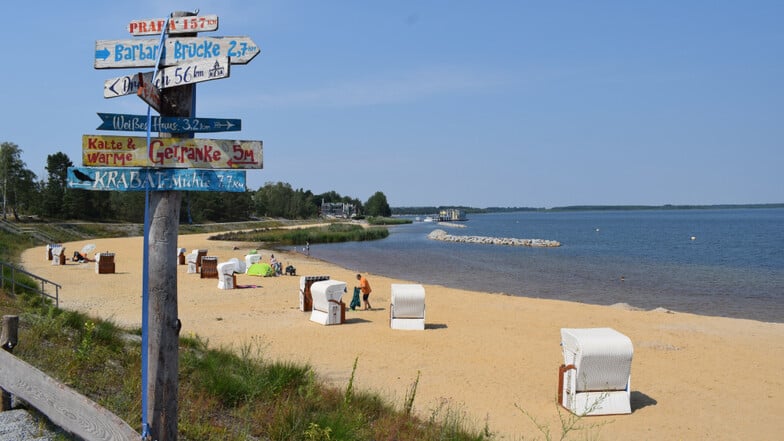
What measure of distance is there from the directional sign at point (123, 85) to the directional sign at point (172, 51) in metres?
0.16

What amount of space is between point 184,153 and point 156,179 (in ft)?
0.84

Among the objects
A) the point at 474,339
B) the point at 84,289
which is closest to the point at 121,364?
the point at 474,339

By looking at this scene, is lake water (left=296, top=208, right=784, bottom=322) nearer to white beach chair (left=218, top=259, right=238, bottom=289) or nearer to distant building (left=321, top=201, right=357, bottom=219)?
white beach chair (left=218, top=259, right=238, bottom=289)

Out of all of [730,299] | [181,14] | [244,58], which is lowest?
[730,299]

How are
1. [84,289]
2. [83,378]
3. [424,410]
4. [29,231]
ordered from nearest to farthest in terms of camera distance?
[83,378] → [424,410] → [84,289] → [29,231]

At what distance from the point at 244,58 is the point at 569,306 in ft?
62.2

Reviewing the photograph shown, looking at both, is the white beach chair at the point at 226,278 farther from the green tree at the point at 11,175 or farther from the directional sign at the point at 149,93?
the green tree at the point at 11,175

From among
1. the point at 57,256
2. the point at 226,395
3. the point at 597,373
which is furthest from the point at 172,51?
the point at 57,256

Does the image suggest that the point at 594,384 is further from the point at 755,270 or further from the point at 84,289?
the point at 755,270

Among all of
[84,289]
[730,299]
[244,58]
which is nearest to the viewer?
[244,58]

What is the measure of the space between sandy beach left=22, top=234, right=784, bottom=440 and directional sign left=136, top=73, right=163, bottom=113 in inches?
244

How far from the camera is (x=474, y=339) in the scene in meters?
14.3

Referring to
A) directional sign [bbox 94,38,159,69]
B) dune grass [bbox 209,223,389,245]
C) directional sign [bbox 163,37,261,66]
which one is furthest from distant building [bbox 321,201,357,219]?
directional sign [bbox 163,37,261,66]

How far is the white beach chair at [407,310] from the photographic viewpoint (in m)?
14.9
